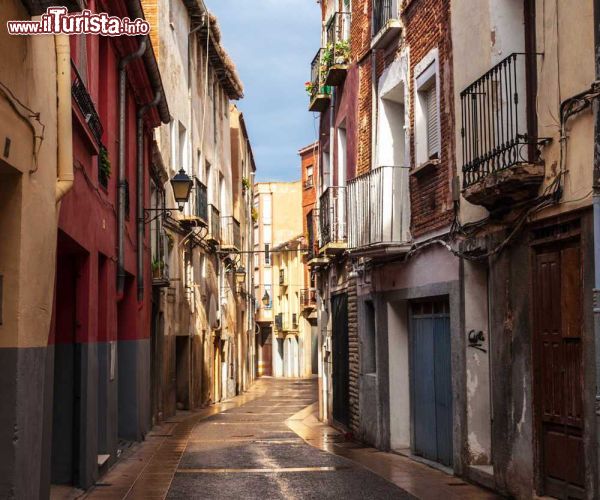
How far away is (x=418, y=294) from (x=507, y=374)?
12.7 feet

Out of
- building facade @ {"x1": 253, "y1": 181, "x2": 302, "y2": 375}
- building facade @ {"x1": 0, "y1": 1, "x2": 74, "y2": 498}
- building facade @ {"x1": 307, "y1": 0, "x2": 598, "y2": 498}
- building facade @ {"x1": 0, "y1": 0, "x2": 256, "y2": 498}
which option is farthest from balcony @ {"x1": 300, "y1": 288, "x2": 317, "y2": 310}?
building facade @ {"x1": 0, "y1": 1, "x2": 74, "y2": 498}

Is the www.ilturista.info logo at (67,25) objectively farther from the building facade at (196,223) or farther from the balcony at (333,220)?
the building facade at (196,223)

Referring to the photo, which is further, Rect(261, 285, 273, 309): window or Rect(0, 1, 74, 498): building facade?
Rect(261, 285, 273, 309): window

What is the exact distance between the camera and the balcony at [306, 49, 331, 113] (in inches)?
889

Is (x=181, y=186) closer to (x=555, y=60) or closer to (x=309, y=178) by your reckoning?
(x=555, y=60)

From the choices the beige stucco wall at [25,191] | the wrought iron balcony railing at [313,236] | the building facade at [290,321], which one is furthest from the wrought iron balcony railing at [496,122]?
the building facade at [290,321]

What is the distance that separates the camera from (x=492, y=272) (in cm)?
1150

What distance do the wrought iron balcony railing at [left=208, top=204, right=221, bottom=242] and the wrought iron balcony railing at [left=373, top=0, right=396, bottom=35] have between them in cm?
1467

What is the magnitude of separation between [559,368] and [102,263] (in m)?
6.41

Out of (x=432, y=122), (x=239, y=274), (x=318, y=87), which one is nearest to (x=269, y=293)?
(x=239, y=274)

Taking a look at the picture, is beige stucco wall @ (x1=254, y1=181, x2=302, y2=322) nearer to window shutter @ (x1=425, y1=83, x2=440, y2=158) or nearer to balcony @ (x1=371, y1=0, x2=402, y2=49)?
balcony @ (x1=371, y1=0, x2=402, y2=49)

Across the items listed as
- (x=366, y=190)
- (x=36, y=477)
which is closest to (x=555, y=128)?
(x=36, y=477)

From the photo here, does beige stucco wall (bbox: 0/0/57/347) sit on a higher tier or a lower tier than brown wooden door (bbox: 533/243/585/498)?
higher

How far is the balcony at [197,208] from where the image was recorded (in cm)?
2664
